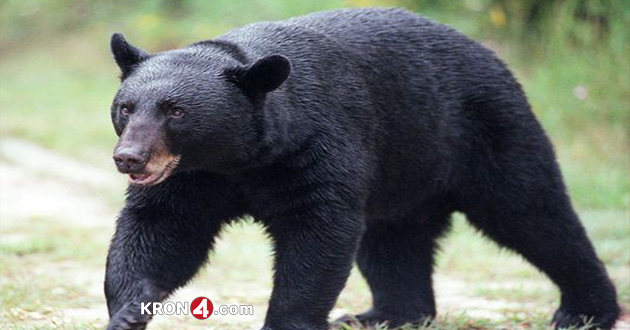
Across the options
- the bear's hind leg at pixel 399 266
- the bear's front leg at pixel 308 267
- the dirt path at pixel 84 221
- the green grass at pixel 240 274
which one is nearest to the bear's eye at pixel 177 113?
the bear's front leg at pixel 308 267

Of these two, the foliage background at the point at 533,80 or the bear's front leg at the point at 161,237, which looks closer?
the bear's front leg at the point at 161,237

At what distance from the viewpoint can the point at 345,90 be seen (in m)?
5.24

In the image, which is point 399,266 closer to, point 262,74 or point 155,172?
point 262,74

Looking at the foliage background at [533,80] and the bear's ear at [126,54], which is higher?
the foliage background at [533,80]

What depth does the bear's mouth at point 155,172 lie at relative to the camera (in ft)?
14.5

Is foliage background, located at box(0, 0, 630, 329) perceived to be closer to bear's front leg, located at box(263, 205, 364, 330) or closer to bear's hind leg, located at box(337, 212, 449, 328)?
bear's hind leg, located at box(337, 212, 449, 328)

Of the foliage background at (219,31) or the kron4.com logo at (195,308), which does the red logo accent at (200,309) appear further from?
the foliage background at (219,31)

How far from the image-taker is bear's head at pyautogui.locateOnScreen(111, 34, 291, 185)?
4492 millimetres

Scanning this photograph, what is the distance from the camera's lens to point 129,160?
14.1 feet

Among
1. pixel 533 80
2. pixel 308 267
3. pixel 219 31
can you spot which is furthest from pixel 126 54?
pixel 219 31

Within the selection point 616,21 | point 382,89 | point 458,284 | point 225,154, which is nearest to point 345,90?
point 382,89

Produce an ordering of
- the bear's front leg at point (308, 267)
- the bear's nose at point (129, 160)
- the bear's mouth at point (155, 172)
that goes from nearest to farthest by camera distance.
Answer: the bear's nose at point (129, 160) < the bear's mouth at point (155, 172) < the bear's front leg at point (308, 267)

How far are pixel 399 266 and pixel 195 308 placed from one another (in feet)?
3.61

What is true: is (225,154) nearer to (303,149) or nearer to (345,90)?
(303,149)
